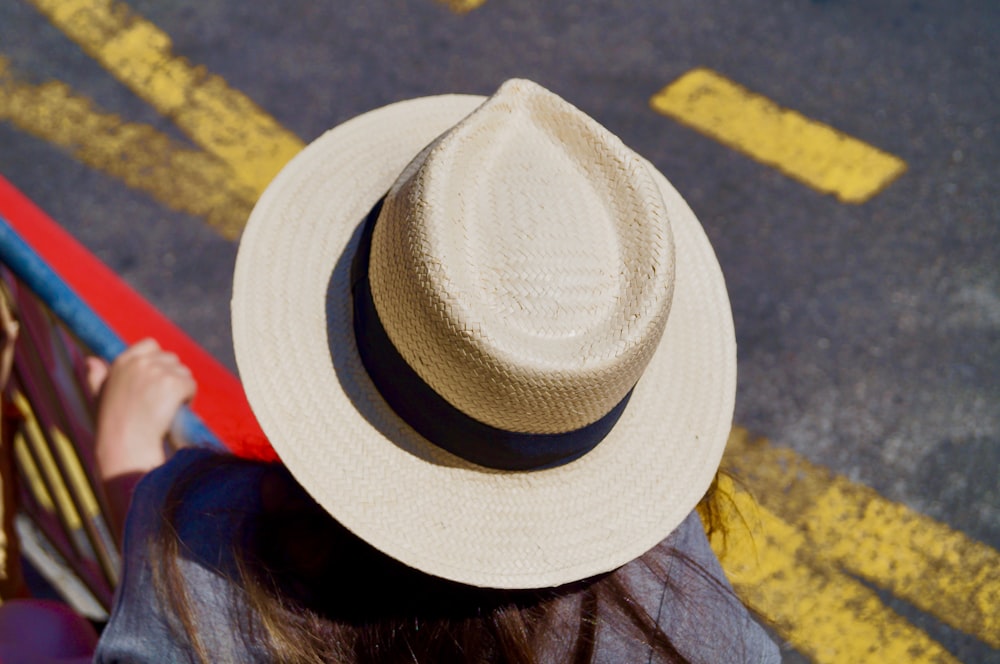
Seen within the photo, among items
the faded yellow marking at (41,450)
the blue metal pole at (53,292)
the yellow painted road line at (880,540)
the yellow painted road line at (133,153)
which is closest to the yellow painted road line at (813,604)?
the yellow painted road line at (880,540)

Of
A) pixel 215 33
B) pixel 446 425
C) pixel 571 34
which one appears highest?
pixel 446 425

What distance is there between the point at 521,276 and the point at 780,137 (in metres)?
3.38

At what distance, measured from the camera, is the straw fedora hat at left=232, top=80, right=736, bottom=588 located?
1.23 metres

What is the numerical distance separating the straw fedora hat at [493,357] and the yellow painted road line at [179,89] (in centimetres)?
254

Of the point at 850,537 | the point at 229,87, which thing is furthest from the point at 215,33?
the point at 850,537

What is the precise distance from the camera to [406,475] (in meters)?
1.37

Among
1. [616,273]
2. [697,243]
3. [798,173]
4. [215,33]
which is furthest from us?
[215,33]

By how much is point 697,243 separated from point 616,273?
48cm

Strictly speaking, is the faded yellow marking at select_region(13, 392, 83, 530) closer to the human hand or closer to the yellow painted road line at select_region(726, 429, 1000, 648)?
the human hand

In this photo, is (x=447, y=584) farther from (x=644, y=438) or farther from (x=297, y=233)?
(x=297, y=233)

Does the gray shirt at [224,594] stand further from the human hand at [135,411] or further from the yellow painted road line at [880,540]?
the yellow painted road line at [880,540]

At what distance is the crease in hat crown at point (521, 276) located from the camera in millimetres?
1203

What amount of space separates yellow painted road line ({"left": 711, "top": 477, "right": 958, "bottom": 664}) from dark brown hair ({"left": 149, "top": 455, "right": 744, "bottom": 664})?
150 centimetres

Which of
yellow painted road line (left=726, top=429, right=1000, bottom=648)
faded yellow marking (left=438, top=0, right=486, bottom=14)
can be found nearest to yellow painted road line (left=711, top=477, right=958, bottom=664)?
yellow painted road line (left=726, top=429, right=1000, bottom=648)
